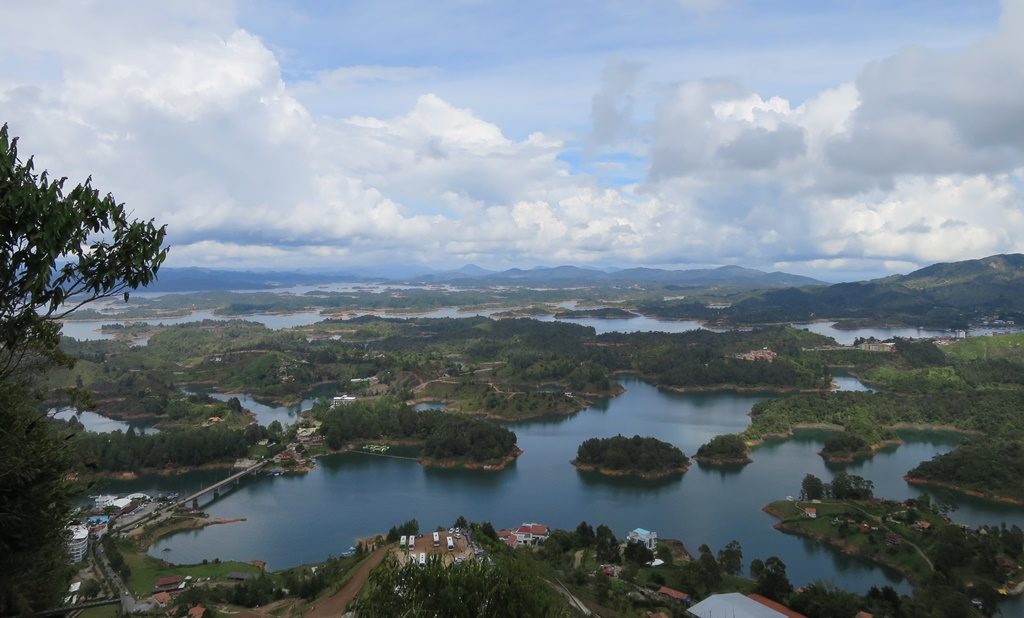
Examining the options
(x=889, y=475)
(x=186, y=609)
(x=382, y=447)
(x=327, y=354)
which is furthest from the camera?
(x=327, y=354)

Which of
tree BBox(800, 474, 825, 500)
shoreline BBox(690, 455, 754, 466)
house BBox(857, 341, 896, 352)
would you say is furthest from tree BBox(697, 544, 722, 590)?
house BBox(857, 341, 896, 352)

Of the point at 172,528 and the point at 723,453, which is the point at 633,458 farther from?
the point at 172,528

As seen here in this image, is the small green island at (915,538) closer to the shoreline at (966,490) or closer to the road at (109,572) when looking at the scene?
the shoreline at (966,490)

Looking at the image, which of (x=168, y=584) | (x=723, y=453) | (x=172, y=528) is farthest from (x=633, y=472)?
(x=168, y=584)

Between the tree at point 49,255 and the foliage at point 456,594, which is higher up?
the tree at point 49,255

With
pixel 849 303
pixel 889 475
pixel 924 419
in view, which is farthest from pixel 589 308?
pixel 889 475

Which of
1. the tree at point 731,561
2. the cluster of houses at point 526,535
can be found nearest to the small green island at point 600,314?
the cluster of houses at point 526,535

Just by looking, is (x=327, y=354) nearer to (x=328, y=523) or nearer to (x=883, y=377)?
(x=328, y=523)
